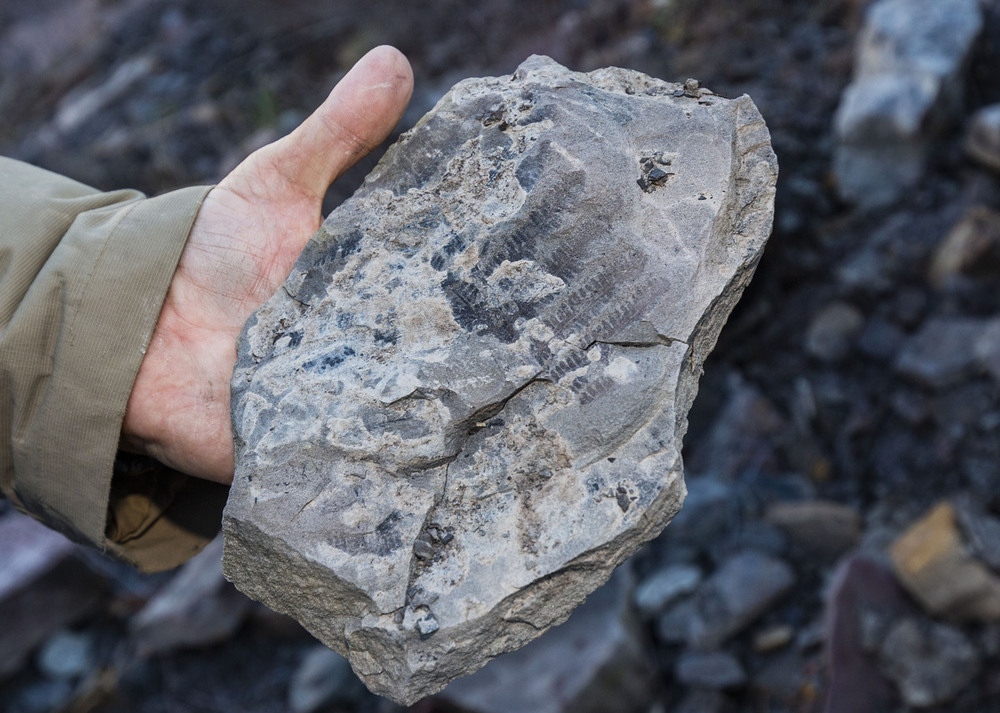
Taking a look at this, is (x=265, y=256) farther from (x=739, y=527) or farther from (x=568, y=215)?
(x=739, y=527)

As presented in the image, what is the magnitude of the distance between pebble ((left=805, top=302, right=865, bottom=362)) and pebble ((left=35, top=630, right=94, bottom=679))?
11.2ft

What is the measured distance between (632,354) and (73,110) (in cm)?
662

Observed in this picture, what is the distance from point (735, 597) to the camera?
320cm

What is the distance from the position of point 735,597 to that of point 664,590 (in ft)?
0.89

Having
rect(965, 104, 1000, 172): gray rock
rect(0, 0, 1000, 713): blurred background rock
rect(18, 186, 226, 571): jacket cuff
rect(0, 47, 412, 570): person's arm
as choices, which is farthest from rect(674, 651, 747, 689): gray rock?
rect(965, 104, 1000, 172): gray rock

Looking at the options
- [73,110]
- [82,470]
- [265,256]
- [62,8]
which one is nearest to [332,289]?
[265,256]

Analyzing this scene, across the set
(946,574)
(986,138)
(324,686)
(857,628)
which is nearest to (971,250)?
(986,138)

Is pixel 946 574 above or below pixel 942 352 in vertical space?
below

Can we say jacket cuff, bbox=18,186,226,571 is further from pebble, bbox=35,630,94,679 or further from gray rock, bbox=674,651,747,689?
pebble, bbox=35,630,94,679

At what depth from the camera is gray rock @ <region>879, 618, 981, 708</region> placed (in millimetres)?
2779

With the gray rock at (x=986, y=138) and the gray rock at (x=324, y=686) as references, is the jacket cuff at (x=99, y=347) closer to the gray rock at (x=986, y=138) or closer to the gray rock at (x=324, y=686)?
the gray rock at (x=324, y=686)

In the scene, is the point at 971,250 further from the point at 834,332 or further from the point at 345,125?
the point at 345,125

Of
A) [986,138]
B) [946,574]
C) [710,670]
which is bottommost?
[710,670]

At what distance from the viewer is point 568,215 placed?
1741 mm
